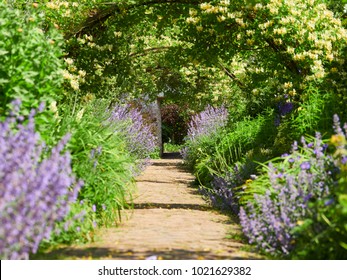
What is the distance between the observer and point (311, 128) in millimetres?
8172

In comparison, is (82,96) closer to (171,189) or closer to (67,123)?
(171,189)

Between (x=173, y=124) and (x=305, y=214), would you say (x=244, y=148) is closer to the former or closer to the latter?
(x=305, y=214)

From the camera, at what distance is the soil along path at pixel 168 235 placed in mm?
5121

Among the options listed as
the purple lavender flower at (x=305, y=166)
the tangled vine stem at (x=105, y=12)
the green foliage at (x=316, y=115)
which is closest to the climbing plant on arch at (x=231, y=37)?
the tangled vine stem at (x=105, y=12)

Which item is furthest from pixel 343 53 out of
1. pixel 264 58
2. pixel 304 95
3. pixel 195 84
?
pixel 195 84

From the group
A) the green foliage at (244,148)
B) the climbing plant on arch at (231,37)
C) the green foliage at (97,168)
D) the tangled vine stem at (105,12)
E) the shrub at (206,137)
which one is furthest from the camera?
the shrub at (206,137)

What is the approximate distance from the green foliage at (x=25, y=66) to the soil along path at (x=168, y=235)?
1.47 metres

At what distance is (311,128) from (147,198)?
10.0ft

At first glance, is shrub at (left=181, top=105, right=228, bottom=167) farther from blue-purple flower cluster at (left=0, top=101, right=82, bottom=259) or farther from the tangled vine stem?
blue-purple flower cluster at (left=0, top=101, right=82, bottom=259)

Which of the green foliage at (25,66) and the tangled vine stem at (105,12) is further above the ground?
the tangled vine stem at (105,12)

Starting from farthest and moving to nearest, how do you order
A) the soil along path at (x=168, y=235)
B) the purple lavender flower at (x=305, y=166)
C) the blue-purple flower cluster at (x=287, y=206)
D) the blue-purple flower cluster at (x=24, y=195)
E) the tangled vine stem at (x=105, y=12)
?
the tangled vine stem at (x=105, y=12)
the purple lavender flower at (x=305, y=166)
the blue-purple flower cluster at (x=287, y=206)
the soil along path at (x=168, y=235)
the blue-purple flower cluster at (x=24, y=195)

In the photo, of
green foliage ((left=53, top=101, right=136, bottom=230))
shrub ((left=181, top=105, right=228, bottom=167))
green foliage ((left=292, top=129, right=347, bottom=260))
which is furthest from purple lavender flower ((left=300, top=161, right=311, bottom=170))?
shrub ((left=181, top=105, right=228, bottom=167))

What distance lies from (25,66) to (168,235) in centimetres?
210

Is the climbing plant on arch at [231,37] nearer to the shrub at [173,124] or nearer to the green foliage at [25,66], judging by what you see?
the green foliage at [25,66]
